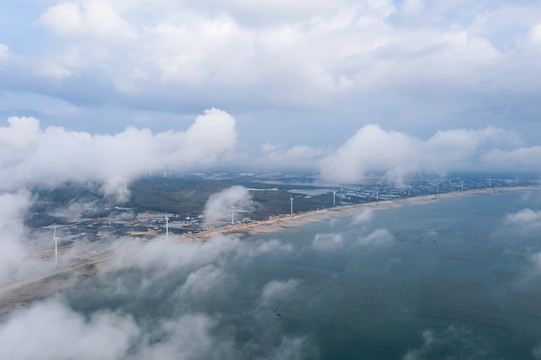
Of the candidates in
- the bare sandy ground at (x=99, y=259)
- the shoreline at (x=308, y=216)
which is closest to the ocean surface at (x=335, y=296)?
the bare sandy ground at (x=99, y=259)

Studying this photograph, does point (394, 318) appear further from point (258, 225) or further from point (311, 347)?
point (258, 225)

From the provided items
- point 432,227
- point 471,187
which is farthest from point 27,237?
point 471,187

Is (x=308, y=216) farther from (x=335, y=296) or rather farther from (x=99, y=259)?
(x=335, y=296)

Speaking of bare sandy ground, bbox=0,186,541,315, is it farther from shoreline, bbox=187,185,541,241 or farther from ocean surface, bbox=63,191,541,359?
ocean surface, bbox=63,191,541,359

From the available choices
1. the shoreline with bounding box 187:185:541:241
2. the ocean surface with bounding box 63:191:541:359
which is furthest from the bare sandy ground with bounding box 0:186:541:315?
the ocean surface with bounding box 63:191:541:359

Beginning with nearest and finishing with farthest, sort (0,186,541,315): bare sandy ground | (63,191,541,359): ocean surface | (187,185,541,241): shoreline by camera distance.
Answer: (63,191,541,359): ocean surface < (0,186,541,315): bare sandy ground < (187,185,541,241): shoreline

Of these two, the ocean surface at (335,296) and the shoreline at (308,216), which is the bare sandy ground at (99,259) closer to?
the shoreline at (308,216)
